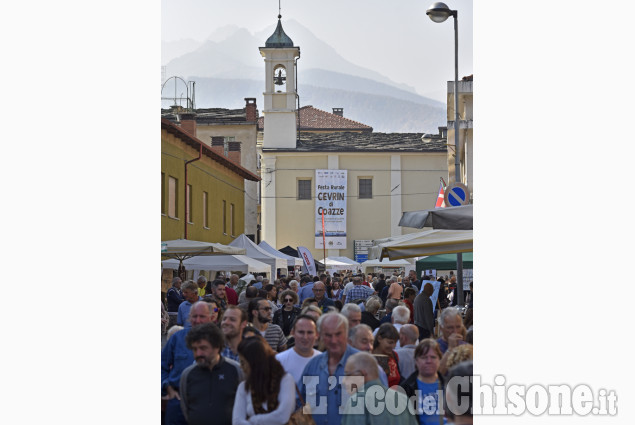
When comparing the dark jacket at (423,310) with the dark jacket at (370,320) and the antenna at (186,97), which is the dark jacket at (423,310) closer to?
the dark jacket at (370,320)

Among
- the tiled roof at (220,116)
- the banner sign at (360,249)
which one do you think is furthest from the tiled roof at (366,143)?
the banner sign at (360,249)

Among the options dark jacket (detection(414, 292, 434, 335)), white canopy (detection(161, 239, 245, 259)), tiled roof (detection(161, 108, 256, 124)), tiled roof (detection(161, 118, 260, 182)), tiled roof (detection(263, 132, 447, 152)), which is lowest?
dark jacket (detection(414, 292, 434, 335))

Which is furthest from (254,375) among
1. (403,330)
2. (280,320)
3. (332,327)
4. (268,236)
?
(268,236)

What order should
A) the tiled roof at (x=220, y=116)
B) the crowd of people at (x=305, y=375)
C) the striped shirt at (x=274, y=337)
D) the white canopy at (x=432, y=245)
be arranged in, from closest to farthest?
the crowd of people at (x=305, y=375) → the striped shirt at (x=274, y=337) → the white canopy at (x=432, y=245) → the tiled roof at (x=220, y=116)

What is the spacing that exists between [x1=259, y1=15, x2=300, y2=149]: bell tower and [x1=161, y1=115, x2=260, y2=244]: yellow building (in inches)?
468

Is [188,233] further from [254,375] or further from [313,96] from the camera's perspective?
[313,96]

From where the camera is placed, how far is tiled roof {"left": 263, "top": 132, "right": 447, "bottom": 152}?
53.5 meters

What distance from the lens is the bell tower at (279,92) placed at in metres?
50.7

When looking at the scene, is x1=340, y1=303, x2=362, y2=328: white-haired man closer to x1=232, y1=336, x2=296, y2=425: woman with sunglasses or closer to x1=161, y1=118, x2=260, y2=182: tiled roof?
x1=232, y1=336, x2=296, y2=425: woman with sunglasses

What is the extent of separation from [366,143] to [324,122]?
12030mm

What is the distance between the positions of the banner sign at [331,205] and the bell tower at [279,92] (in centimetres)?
272

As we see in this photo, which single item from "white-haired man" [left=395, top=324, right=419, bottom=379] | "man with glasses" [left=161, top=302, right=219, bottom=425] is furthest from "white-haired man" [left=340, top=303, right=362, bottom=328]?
"man with glasses" [left=161, top=302, right=219, bottom=425]

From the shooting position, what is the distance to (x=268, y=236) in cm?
5300
